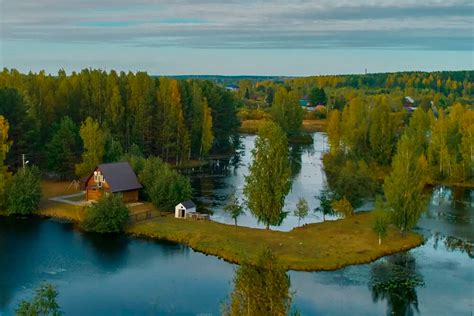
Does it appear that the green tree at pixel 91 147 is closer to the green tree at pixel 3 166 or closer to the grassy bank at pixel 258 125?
the green tree at pixel 3 166

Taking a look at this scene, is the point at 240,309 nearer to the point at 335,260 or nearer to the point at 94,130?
the point at 335,260

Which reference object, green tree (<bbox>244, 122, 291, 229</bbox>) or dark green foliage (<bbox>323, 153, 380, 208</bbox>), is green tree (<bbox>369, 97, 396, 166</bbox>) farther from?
green tree (<bbox>244, 122, 291, 229</bbox>)

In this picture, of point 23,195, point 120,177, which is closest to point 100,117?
point 120,177

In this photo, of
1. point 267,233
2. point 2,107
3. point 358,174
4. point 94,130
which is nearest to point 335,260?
point 267,233

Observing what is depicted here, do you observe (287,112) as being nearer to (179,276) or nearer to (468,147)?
(468,147)

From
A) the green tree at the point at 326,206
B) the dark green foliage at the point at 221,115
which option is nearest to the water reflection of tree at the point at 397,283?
the green tree at the point at 326,206
